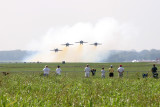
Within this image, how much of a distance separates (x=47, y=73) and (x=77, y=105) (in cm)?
2124

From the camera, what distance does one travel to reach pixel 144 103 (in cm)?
1344

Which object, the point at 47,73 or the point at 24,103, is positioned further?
the point at 47,73

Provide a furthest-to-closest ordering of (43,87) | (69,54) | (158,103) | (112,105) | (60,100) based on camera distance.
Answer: (69,54), (43,87), (60,100), (158,103), (112,105)

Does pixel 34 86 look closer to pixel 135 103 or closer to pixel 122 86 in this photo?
pixel 122 86

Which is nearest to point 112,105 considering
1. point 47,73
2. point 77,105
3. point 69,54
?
point 77,105

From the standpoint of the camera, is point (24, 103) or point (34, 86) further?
point (34, 86)

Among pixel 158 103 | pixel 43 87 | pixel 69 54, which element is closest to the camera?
pixel 158 103

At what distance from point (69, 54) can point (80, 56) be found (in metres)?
10.8

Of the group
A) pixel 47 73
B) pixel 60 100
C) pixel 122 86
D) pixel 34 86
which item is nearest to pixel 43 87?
pixel 34 86

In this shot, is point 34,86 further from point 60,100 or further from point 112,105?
Answer: point 112,105

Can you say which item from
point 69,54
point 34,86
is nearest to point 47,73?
point 34,86

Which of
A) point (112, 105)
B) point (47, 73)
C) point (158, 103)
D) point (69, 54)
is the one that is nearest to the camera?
point (112, 105)

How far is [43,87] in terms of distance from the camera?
2119 centimetres

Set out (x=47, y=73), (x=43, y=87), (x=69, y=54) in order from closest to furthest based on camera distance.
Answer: (x=43, y=87) < (x=47, y=73) < (x=69, y=54)
